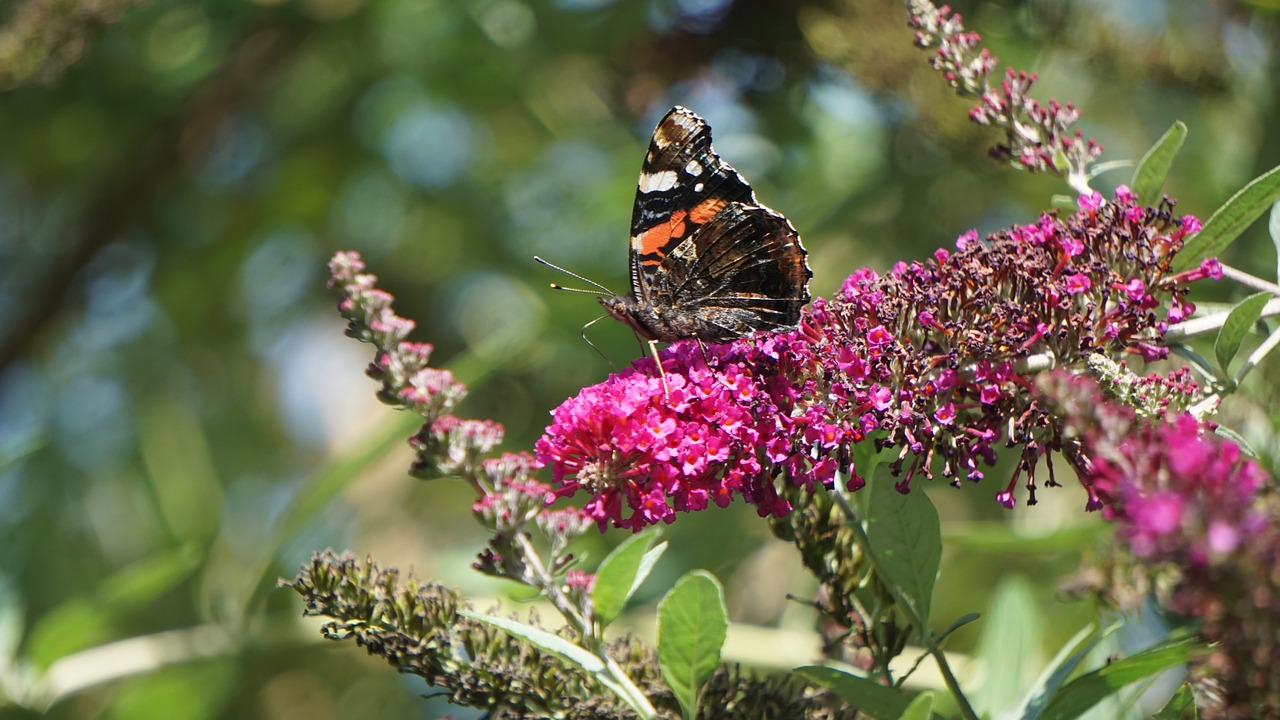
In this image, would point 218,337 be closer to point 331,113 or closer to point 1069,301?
point 331,113

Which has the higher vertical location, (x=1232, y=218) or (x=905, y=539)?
(x=1232, y=218)

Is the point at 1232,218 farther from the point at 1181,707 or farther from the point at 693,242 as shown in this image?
the point at 693,242

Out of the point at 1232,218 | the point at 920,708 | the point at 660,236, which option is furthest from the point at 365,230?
the point at 920,708

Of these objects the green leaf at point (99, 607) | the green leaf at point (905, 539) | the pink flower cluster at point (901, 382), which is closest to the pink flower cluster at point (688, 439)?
the pink flower cluster at point (901, 382)

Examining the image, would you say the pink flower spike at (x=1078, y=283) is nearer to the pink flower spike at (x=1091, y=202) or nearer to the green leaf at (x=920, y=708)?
the pink flower spike at (x=1091, y=202)

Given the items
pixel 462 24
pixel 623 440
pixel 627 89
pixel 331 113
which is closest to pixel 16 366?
pixel 331 113

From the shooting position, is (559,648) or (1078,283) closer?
(559,648)
